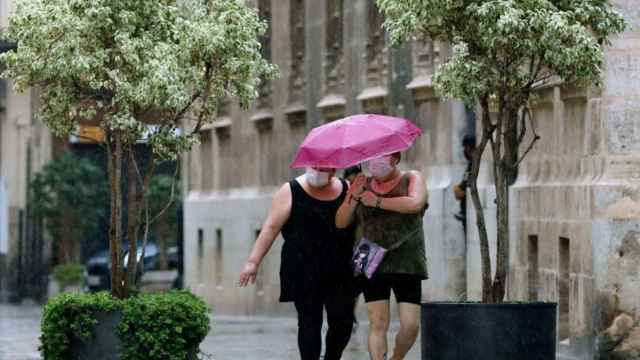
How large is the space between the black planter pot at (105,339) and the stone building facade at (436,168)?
14.1 feet

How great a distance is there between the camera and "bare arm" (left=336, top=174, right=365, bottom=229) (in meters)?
14.1

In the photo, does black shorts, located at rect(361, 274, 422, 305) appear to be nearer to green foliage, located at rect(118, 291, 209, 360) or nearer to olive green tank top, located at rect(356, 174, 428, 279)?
olive green tank top, located at rect(356, 174, 428, 279)

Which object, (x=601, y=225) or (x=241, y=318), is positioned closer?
(x=601, y=225)

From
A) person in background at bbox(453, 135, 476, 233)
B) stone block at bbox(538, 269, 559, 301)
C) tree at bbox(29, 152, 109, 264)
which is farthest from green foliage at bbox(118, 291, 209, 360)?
tree at bbox(29, 152, 109, 264)

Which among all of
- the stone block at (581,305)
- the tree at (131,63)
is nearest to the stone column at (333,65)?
the stone block at (581,305)

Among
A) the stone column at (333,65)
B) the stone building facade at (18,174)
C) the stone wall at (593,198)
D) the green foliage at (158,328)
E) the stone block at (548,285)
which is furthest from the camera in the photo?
the stone building facade at (18,174)

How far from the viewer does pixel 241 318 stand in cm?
3312

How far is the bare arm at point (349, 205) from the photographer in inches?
556

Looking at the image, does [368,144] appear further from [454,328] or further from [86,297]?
[86,297]

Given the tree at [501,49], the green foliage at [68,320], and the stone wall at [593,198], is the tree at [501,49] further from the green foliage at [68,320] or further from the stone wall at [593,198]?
the green foliage at [68,320]

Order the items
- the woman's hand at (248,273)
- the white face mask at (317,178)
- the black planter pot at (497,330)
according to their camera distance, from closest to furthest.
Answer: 1. the black planter pot at (497,330)
2. the woman's hand at (248,273)
3. the white face mask at (317,178)

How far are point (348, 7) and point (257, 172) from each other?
612 cm

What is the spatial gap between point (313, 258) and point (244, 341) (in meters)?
8.82

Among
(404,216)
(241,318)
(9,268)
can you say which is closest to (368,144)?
(404,216)
